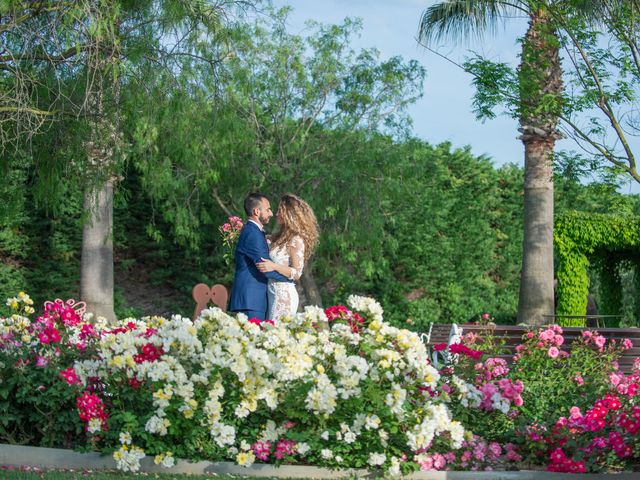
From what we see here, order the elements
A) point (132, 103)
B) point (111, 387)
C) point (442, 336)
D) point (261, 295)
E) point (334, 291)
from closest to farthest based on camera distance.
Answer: point (111, 387)
point (261, 295)
point (132, 103)
point (442, 336)
point (334, 291)

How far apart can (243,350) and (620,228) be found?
937cm

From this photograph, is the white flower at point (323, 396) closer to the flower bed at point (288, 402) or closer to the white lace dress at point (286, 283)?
the flower bed at point (288, 402)

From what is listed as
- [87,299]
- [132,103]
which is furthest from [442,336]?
[87,299]

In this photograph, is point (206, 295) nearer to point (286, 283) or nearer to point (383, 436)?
point (286, 283)

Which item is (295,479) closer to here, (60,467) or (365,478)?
(365,478)

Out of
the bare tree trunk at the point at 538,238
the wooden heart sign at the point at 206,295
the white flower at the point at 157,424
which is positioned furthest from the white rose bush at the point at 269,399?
the bare tree trunk at the point at 538,238

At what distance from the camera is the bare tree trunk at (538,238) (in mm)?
11828

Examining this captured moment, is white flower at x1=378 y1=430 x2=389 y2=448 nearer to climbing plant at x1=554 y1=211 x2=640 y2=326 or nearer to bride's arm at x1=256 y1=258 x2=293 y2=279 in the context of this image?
bride's arm at x1=256 y1=258 x2=293 y2=279

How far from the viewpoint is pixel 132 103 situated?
26.3 ft

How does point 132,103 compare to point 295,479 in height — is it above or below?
above

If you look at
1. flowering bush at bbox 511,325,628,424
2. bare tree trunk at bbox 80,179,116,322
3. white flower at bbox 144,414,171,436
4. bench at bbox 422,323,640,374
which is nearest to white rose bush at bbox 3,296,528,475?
white flower at bbox 144,414,171,436

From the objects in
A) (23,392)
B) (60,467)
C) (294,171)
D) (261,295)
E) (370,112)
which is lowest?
(60,467)

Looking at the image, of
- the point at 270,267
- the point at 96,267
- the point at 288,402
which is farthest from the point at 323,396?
the point at 96,267

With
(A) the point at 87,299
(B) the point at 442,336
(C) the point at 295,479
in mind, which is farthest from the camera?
(A) the point at 87,299
